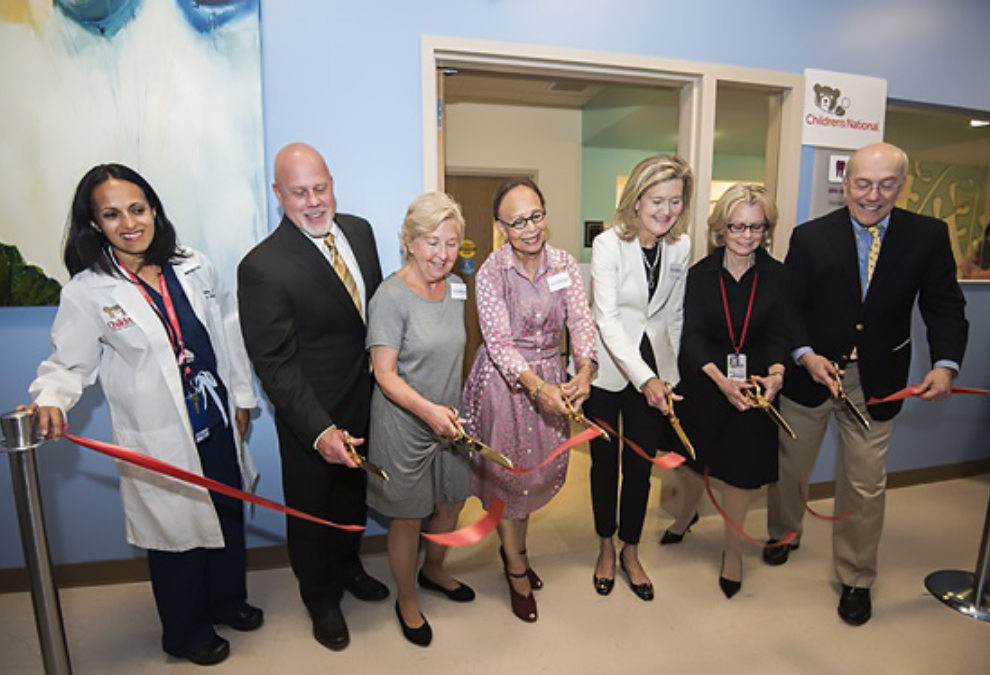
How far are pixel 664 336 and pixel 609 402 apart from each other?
0.39 metres

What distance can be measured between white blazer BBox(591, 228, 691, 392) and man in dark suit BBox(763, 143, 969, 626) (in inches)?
21.8

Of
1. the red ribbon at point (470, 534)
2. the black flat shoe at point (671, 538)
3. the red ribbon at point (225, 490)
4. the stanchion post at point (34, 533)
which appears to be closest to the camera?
the stanchion post at point (34, 533)

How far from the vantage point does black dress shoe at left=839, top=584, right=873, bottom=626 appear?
219 centimetres

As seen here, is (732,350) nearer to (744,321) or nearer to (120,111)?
(744,321)

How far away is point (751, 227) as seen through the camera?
2121 mm

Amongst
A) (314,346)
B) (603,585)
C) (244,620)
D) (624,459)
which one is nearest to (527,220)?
(314,346)

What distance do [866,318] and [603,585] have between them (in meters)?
1.65

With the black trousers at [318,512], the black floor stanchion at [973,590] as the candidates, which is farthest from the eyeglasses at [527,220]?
the black floor stanchion at [973,590]

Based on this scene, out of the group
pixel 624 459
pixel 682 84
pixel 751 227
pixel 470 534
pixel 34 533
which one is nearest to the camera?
pixel 34 533

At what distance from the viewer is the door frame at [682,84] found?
2447mm

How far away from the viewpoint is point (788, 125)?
291 cm

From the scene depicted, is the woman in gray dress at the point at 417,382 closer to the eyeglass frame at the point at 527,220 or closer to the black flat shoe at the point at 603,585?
the eyeglass frame at the point at 527,220

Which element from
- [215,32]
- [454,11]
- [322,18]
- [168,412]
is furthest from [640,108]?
[168,412]

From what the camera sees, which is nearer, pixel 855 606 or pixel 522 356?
pixel 522 356
